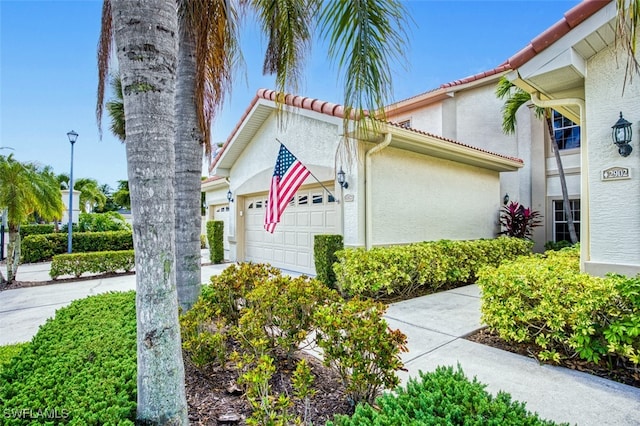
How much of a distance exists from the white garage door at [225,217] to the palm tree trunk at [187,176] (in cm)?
1031

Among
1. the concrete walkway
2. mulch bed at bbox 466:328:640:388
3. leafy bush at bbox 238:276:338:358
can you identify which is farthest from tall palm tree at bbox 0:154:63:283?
mulch bed at bbox 466:328:640:388

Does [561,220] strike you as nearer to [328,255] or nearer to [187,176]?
[328,255]

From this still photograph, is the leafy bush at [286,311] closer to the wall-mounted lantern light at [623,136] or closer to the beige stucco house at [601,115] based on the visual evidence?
the beige stucco house at [601,115]

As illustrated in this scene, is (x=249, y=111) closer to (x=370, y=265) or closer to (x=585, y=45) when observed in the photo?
(x=370, y=265)

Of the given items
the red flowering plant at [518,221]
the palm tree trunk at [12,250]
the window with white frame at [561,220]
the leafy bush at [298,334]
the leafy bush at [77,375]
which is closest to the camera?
the leafy bush at [77,375]

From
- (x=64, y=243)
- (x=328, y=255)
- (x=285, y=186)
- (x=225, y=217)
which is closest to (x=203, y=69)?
(x=285, y=186)

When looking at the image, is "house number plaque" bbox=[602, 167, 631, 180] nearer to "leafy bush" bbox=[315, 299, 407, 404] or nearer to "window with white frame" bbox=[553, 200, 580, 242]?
"leafy bush" bbox=[315, 299, 407, 404]

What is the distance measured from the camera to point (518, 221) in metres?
11.8

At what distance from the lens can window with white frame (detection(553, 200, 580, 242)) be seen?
12.1 m

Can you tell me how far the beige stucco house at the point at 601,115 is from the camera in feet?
15.2

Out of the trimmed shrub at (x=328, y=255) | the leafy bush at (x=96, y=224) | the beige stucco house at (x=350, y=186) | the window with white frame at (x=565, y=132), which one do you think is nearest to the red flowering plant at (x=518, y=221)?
the beige stucco house at (x=350, y=186)

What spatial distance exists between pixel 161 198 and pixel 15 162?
1110 centimetres

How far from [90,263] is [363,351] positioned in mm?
11329

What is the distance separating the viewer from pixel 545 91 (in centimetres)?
588
